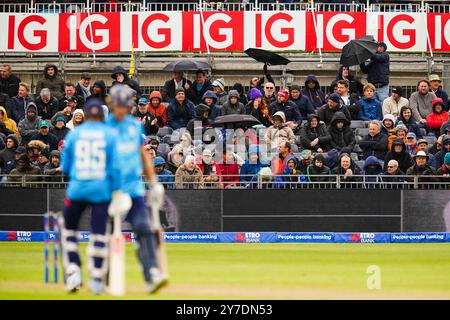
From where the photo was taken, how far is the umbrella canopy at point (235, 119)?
28703 millimetres

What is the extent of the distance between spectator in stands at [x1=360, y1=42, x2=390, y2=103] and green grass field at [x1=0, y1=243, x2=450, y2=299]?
6.55 meters

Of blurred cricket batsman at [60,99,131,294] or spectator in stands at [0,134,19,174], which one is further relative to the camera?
spectator in stands at [0,134,19,174]

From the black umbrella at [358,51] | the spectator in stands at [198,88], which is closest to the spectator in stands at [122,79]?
the spectator in stands at [198,88]

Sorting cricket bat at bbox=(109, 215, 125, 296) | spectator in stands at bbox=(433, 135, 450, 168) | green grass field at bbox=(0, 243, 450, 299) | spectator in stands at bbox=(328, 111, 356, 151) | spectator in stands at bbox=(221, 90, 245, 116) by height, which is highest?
spectator in stands at bbox=(221, 90, 245, 116)

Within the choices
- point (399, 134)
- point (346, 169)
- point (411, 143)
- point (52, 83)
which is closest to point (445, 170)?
point (411, 143)

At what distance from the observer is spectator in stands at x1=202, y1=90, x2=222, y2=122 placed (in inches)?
1169

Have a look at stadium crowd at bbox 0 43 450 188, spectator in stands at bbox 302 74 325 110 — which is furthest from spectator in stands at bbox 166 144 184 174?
spectator in stands at bbox 302 74 325 110

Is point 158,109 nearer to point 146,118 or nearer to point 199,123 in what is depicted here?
point 146,118

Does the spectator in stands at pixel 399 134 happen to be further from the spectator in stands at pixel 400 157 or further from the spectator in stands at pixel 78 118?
the spectator in stands at pixel 78 118

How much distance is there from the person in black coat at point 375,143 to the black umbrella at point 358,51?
3171mm

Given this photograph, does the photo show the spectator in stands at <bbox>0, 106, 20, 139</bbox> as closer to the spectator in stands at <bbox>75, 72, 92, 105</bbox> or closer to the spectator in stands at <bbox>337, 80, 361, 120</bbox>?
the spectator in stands at <bbox>75, 72, 92, 105</bbox>

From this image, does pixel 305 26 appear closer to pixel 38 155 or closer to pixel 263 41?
pixel 263 41

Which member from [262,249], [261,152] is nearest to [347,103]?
[261,152]

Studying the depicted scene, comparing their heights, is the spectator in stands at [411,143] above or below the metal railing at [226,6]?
below
